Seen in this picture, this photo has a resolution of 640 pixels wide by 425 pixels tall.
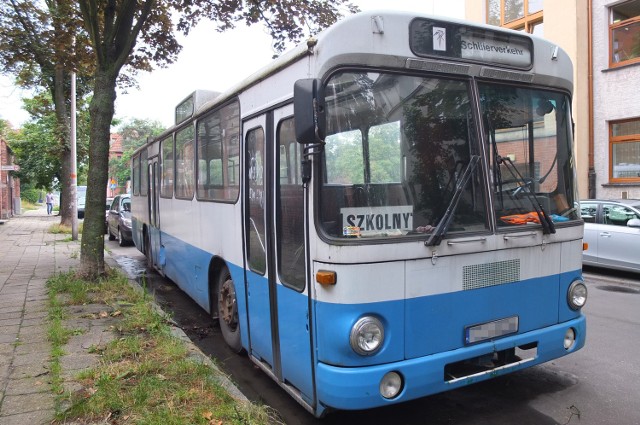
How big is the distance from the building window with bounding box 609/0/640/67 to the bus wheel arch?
14000mm

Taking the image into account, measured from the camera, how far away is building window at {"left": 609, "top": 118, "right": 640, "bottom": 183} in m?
14.3

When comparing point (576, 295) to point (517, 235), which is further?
point (576, 295)

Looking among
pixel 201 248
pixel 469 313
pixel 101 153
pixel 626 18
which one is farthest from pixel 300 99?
pixel 626 18

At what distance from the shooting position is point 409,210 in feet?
11.0

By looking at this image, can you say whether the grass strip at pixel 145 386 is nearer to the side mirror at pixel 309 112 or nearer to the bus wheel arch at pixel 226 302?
the bus wheel arch at pixel 226 302

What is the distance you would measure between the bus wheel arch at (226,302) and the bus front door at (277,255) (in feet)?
2.13

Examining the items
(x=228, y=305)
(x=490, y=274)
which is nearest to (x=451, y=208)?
(x=490, y=274)

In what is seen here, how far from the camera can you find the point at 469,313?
3.49 metres

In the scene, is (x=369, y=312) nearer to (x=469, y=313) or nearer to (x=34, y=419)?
(x=469, y=313)

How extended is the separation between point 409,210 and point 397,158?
1.16ft

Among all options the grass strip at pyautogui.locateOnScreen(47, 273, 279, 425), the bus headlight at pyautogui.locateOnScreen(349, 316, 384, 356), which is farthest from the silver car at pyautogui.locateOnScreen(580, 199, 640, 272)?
the grass strip at pyautogui.locateOnScreen(47, 273, 279, 425)

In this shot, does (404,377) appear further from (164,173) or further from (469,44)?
(164,173)

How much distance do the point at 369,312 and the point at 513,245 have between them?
49.5 inches

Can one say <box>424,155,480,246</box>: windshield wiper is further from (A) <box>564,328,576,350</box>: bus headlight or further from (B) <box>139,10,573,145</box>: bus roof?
(A) <box>564,328,576,350</box>: bus headlight
